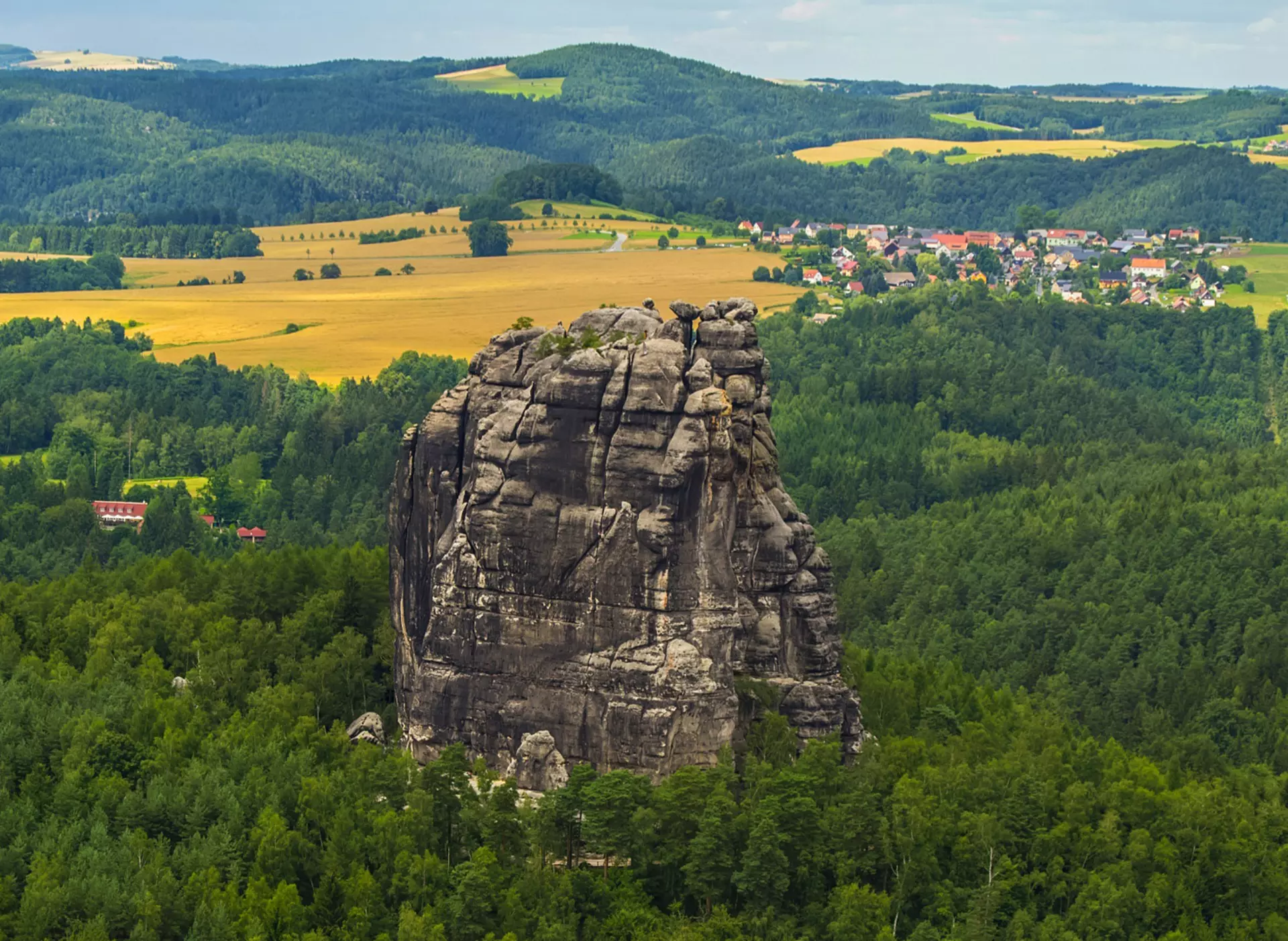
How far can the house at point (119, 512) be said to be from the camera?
169125mm

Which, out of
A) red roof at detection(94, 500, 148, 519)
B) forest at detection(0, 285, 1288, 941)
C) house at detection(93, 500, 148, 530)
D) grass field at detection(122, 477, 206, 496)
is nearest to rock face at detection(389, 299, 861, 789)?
forest at detection(0, 285, 1288, 941)

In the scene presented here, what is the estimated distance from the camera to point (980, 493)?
176 meters

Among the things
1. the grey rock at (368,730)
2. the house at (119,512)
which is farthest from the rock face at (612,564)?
the house at (119,512)

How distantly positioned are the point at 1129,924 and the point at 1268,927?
186 inches

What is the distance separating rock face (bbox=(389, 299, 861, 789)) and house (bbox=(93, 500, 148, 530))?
8695cm

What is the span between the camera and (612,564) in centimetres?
8038

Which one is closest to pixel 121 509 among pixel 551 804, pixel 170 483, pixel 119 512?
pixel 119 512

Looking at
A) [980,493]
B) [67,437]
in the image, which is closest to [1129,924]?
[980,493]

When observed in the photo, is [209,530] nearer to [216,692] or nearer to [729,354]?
[216,692]

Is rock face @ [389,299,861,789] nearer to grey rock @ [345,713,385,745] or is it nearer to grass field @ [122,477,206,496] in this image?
grey rock @ [345,713,385,745]

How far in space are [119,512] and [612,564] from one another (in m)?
101

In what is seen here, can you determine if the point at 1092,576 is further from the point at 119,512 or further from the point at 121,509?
the point at 121,509

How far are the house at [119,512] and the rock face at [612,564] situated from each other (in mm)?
86953

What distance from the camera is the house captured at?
16912 centimetres
